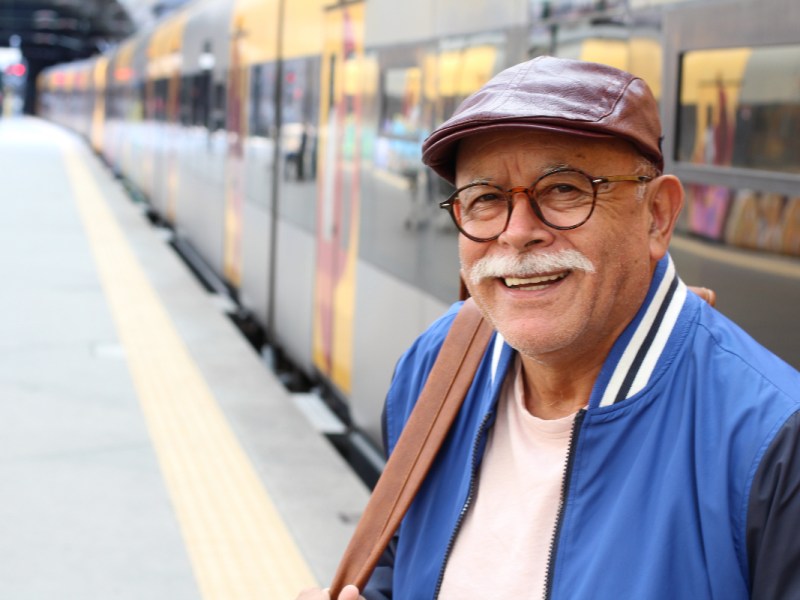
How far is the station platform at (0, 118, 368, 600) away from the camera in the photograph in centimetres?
388

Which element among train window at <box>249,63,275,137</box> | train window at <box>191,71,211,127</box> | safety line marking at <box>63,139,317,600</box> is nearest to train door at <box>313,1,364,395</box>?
safety line marking at <box>63,139,317,600</box>

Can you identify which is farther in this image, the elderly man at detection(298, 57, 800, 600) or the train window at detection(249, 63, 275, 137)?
the train window at detection(249, 63, 275, 137)

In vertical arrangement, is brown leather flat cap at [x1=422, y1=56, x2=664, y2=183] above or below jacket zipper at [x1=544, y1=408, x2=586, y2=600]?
above

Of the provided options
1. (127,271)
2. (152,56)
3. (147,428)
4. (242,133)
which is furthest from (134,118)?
(147,428)

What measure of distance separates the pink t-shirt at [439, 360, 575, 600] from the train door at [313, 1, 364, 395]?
393 centimetres

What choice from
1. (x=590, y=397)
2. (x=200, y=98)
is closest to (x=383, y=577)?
(x=590, y=397)

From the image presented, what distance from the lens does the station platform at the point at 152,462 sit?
388cm

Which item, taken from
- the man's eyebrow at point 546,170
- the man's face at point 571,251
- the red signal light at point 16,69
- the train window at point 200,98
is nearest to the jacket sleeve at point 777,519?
the man's face at point 571,251

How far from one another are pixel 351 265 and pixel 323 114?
104cm

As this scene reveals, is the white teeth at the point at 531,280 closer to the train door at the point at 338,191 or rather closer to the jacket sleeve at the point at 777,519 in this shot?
the jacket sleeve at the point at 777,519

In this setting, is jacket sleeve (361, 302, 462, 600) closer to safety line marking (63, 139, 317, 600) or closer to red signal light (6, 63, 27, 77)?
safety line marking (63, 139, 317, 600)

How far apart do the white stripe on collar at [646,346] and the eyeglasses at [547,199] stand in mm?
143

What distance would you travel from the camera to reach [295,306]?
22.8 feet

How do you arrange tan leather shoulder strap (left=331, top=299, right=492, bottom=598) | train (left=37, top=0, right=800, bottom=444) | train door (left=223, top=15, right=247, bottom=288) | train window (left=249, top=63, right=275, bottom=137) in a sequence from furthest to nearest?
train door (left=223, top=15, right=247, bottom=288), train window (left=249, top=63, right=275, bottom=137), train (left=37, top=0, right=800, bottom=444), tan leather shoulder strap (left=331, top=299, right=492, bottom=598)
